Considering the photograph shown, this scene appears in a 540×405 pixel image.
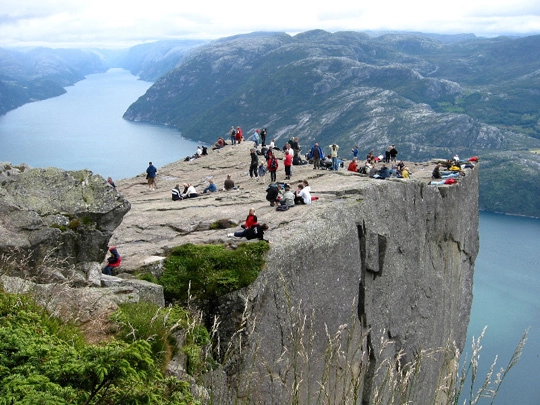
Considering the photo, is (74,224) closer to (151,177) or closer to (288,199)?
(288,199)

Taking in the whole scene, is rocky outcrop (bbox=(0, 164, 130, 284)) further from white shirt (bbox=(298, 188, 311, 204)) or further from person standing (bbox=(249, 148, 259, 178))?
person standing (bbox=(249, 148, 259, 178))

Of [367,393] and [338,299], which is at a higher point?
[338,299]

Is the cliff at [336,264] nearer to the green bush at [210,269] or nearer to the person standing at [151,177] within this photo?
the green bush at [210,269]

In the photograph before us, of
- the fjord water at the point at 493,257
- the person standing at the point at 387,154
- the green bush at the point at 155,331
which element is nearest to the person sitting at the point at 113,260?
the green bush at the point at 155,331

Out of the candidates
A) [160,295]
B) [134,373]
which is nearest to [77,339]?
[134,373]

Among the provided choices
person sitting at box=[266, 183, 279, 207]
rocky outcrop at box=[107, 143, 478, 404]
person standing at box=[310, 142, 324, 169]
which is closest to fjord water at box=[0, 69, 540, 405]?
rocky outcrop at box=[107, 143, 478, 404]

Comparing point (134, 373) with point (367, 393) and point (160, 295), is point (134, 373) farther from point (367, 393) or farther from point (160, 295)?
point (367, 393)
